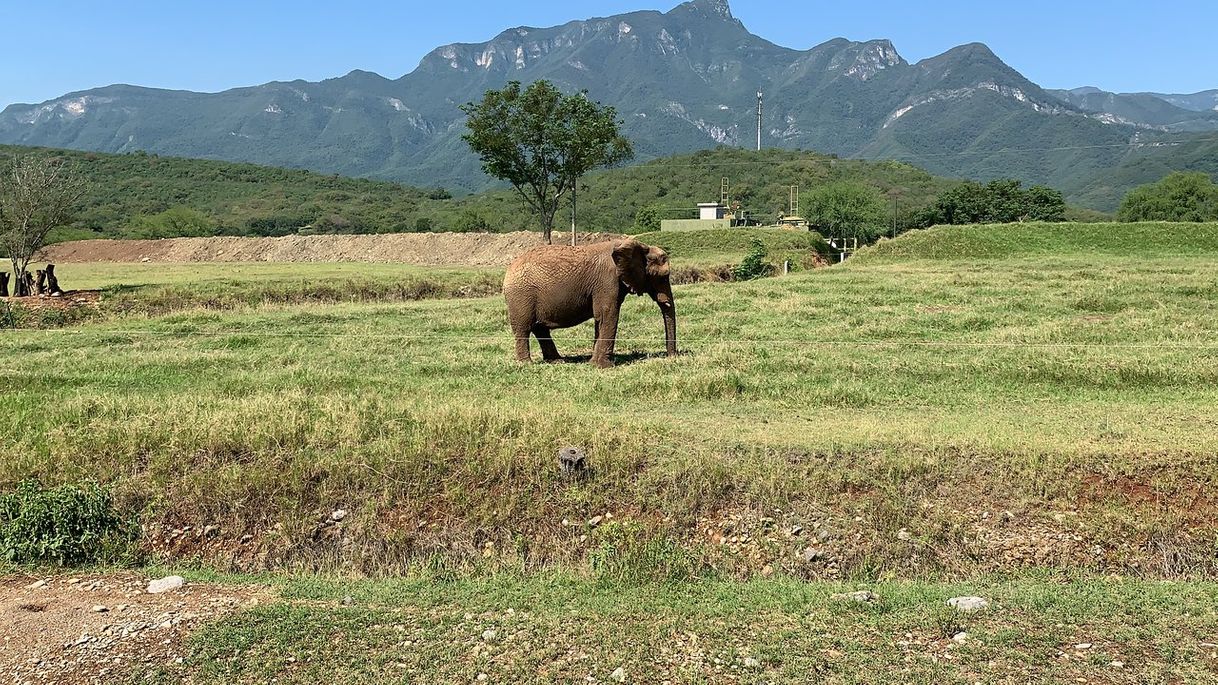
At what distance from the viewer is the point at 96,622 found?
21.7 ft

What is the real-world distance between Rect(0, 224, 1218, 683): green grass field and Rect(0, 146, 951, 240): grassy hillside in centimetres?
7274

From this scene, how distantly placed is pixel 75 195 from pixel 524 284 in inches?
897

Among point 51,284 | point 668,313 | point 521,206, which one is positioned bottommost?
point 668,313

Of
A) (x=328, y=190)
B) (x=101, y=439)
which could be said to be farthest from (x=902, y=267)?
(x=328, y=190)

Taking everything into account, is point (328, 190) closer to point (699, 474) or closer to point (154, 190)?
point (154, 190)

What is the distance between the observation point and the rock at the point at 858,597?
22.8 feet

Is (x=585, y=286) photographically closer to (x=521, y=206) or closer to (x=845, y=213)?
(x=845, y=213)

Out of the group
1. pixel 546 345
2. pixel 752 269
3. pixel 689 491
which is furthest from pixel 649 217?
Answer: pixel 689 491

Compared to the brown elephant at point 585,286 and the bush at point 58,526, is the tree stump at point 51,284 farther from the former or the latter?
the bush at point 58,526

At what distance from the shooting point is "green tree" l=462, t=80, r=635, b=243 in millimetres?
44188

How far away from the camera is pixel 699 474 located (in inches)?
373

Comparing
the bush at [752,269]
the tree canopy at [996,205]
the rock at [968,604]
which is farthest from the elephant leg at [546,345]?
the tree canopy at [996,205]

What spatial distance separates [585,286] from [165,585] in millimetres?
9194

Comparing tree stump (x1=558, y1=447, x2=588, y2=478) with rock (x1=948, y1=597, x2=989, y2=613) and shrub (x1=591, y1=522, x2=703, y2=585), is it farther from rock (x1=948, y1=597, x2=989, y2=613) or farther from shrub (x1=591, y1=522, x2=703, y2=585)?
rock (x1=948, y1=597, x2=989, y2=613)
